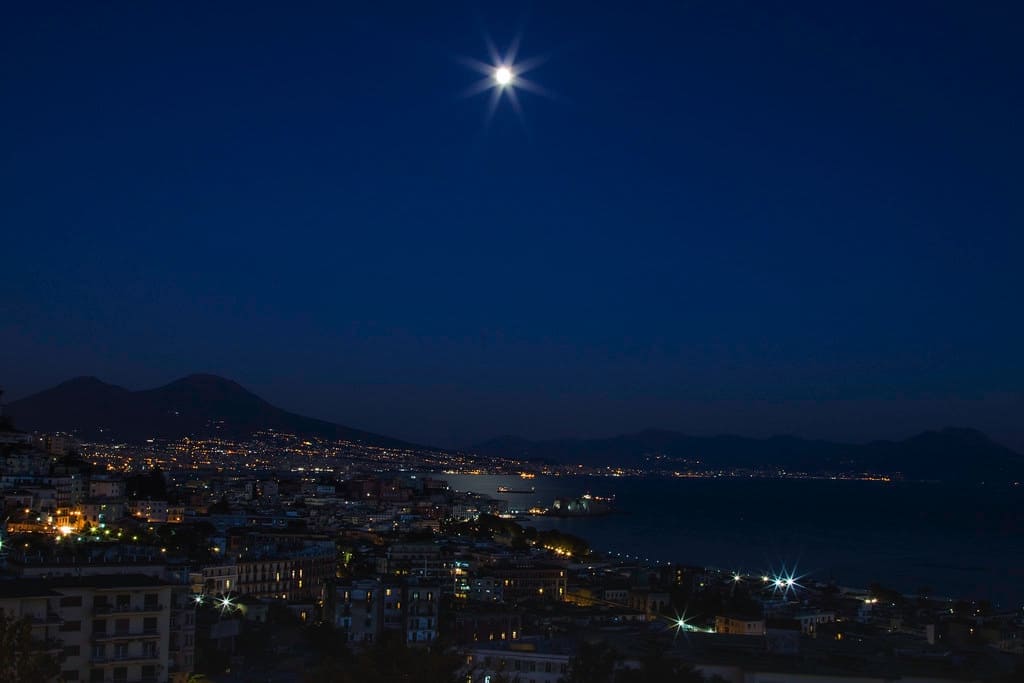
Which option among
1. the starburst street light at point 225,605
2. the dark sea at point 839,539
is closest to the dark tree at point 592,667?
the starburst street light at point 225,605

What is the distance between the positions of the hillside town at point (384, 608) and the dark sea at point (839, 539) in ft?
14.2

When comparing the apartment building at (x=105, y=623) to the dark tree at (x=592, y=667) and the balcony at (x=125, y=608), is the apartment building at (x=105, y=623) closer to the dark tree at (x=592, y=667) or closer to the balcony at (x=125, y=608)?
the balcony at (x=125, y=608)

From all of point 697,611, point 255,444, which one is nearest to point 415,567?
point 697,611

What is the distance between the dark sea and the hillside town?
14.2ft

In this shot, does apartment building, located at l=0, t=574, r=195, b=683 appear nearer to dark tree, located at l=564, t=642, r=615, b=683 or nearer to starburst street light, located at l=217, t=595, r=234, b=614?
dark tree, located at l=564, t=642, r=615, b=683

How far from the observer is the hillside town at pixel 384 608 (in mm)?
6102

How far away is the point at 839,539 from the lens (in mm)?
39031

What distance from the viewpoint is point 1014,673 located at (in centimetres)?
564

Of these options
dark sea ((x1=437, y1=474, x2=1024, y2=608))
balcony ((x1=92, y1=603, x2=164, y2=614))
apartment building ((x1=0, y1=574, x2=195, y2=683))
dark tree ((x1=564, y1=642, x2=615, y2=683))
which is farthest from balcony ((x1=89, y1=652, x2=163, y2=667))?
dark sea ((x1=437, y1=474, x2=1024, y2=608))

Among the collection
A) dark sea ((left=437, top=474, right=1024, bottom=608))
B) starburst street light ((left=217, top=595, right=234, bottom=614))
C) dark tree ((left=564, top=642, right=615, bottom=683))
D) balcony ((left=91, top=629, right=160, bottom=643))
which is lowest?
dark sea ((left=437, top=474, right=1024, bottom=608))

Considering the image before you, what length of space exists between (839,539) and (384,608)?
28.8m

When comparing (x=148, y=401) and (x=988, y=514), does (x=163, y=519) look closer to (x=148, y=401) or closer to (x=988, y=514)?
(x=988, y=514)

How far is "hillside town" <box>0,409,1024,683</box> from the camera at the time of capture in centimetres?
610

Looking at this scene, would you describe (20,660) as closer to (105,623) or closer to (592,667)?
(105,623)
